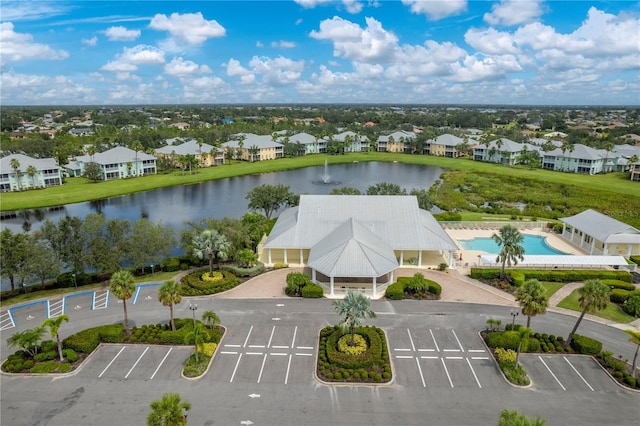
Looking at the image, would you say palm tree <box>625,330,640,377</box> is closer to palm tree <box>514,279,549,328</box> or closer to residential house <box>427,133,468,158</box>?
palm tree <box>514,279,549,328</box>

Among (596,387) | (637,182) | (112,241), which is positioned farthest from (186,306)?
(637,182)

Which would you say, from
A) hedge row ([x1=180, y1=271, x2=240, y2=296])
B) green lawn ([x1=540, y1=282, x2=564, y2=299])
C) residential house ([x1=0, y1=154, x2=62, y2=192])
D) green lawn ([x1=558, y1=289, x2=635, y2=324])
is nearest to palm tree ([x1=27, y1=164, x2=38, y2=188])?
residential house ([x1=0, y1=154, x2=62, y2=192])

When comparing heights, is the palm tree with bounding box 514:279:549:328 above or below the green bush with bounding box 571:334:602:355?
above

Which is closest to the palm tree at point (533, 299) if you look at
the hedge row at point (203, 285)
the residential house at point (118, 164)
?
the hedge row at point (203, 285)

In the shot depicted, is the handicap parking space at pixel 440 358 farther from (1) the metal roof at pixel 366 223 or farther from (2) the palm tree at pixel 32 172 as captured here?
(2) the palm tree at pixel 32 172

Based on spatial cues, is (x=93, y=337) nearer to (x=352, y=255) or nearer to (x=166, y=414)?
(x=166, y=414)

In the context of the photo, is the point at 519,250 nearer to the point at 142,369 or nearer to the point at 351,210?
the point at 351,210
